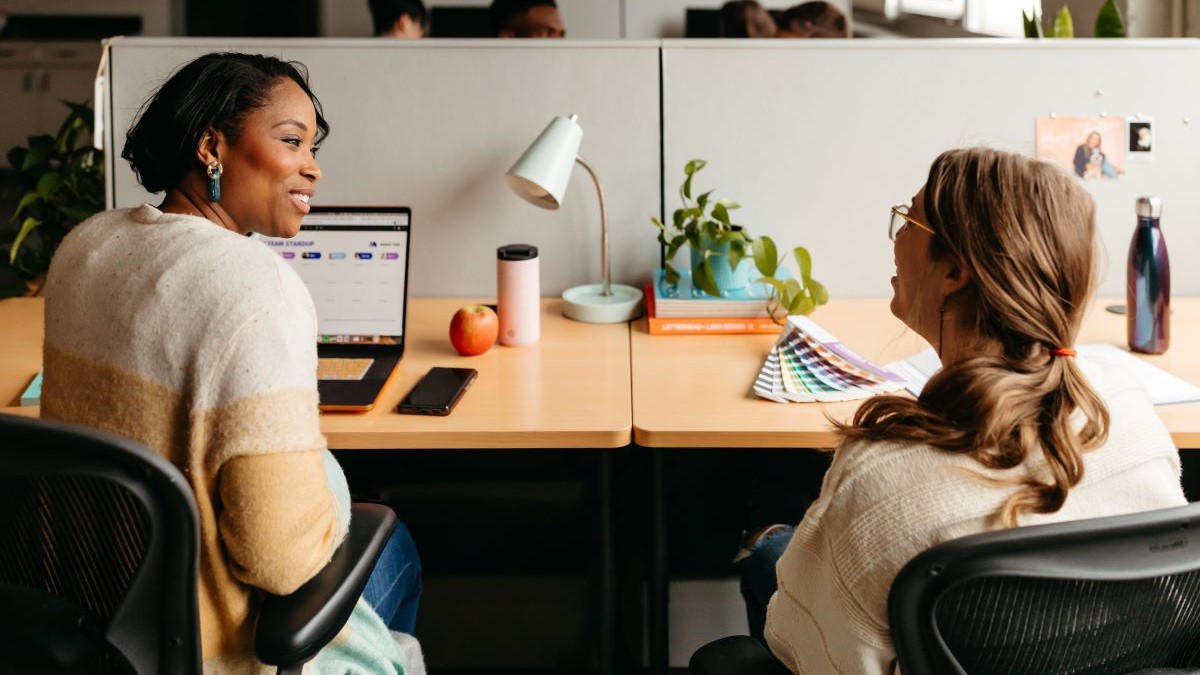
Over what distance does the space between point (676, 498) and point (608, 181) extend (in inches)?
27.1

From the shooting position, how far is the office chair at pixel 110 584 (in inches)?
37.0

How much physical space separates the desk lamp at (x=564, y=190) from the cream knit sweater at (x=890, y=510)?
991 mm

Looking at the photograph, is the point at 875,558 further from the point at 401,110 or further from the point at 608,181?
the point at 401,110

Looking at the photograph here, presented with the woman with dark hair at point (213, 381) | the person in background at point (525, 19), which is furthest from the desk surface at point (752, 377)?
the person in background at point (525, 19)

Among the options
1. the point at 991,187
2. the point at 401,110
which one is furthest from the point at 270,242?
the point at 991,187

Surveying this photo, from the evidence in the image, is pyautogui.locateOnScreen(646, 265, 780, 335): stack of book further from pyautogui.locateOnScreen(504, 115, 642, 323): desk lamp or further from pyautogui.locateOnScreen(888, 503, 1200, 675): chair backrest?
pyautogui.locateOnScreen(888, 503, 1200, 675): chair backrest

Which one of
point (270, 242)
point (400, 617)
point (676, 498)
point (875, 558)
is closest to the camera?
point (875, 558)

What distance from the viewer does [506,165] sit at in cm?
213

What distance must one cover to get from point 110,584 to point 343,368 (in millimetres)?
732

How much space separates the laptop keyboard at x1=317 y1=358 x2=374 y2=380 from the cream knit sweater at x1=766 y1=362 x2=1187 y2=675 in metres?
0.85

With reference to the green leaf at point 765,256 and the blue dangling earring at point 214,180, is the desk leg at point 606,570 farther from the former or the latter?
the blue dangling earring at point 214,180

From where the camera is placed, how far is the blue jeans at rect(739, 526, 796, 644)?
1.39 meters

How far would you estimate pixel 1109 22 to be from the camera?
2.28 metres

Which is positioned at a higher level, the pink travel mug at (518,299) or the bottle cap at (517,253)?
the bottle cap at (517,253)
